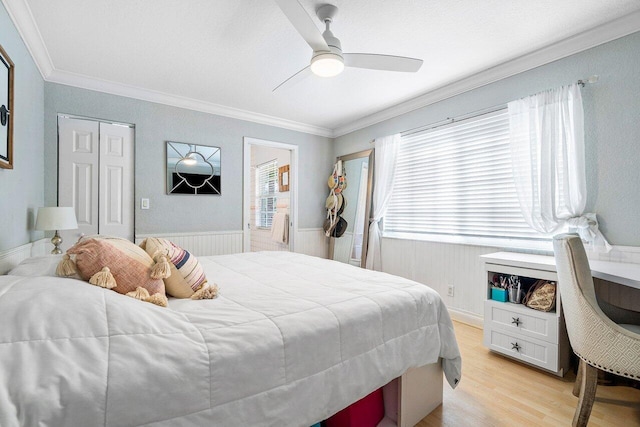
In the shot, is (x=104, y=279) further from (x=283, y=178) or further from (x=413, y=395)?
(x=283, y=178)

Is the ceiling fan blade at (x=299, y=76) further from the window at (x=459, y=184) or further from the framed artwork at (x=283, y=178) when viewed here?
the framed artwork at (x=283, y=178)

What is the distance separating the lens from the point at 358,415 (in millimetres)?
1444

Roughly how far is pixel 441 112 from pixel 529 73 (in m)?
0.87

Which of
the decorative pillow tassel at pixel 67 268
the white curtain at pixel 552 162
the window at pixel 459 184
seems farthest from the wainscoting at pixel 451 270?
the decorative pillow tassel at pixel 67 268

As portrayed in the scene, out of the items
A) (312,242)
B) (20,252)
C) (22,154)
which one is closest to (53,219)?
(20,252)

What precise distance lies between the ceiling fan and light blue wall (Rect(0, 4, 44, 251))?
186 cm

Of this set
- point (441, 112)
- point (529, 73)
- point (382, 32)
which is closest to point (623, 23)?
point (529, 73)

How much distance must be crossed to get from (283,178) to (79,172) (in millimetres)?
2686

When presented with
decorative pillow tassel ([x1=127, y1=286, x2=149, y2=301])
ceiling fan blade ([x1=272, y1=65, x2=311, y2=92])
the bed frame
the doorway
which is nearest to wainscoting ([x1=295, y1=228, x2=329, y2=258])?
the doorway

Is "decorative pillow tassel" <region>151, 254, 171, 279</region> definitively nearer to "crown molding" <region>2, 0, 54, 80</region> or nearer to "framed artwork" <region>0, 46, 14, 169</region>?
"framed artwork" <region>0, 46, 14, 169</region>

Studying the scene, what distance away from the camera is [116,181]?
10.6ft

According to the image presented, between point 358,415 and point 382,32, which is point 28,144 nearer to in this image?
point 382,32

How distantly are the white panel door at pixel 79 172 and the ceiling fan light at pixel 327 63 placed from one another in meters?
2.63

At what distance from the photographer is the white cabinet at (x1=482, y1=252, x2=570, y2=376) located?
2068 mm
